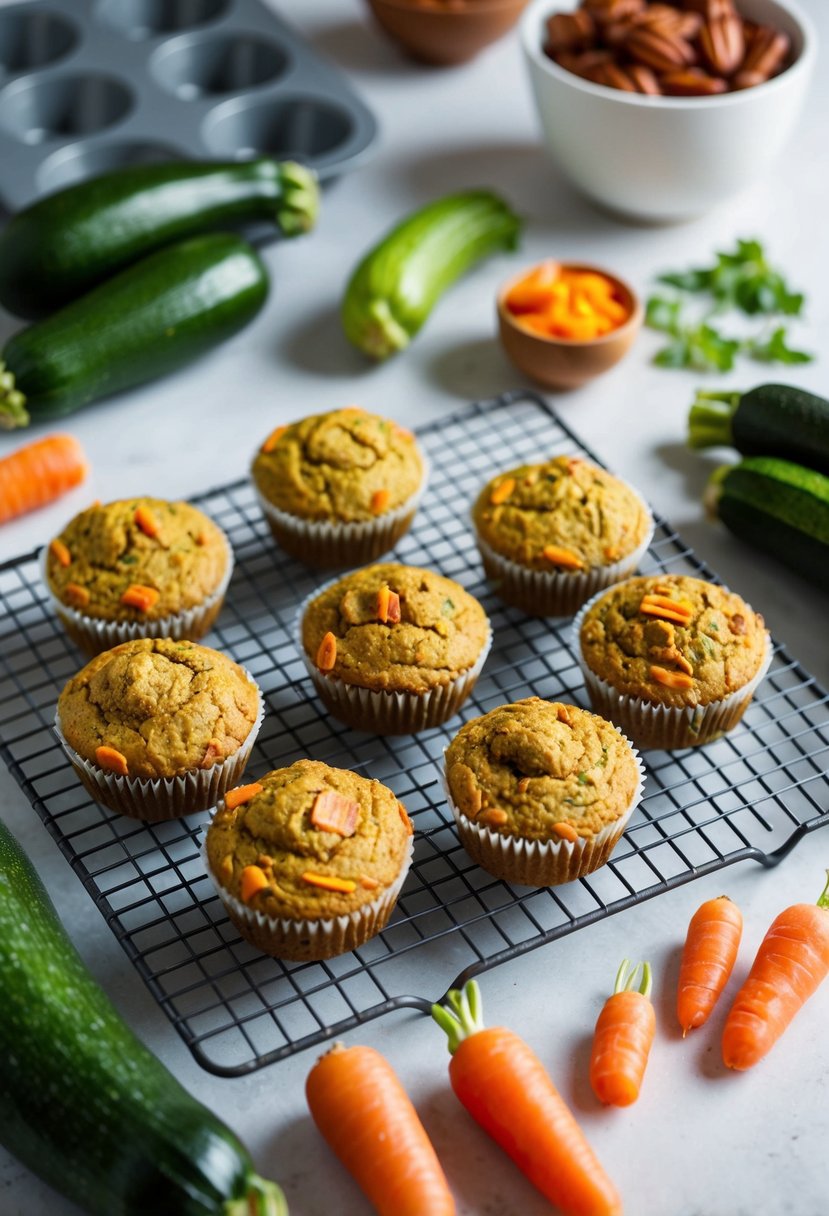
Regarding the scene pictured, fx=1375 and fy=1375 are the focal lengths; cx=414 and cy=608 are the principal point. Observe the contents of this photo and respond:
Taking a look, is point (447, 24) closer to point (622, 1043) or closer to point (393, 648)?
point (393, 648)

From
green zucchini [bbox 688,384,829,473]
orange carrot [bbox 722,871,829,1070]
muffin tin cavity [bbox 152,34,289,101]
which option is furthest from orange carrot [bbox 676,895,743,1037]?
muffin tin cavity [bbox 152,34,289,101]

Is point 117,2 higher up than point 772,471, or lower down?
higher up

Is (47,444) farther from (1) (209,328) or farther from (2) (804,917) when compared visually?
(2) (804,917)

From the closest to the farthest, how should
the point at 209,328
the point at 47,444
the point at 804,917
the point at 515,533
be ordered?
the point at 804,917 → the point at 515,533 → the point at 47,444 → the point at 209,328

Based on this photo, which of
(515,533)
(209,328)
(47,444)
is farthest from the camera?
(209,328)

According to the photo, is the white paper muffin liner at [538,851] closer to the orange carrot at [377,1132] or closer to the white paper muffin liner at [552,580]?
the orange carrot at [377,1132]

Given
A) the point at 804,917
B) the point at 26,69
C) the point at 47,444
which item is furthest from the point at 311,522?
the point at 26,69

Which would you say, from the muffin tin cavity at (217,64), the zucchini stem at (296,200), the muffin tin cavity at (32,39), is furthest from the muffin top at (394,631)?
the muffin tin cavity at (32,39)
